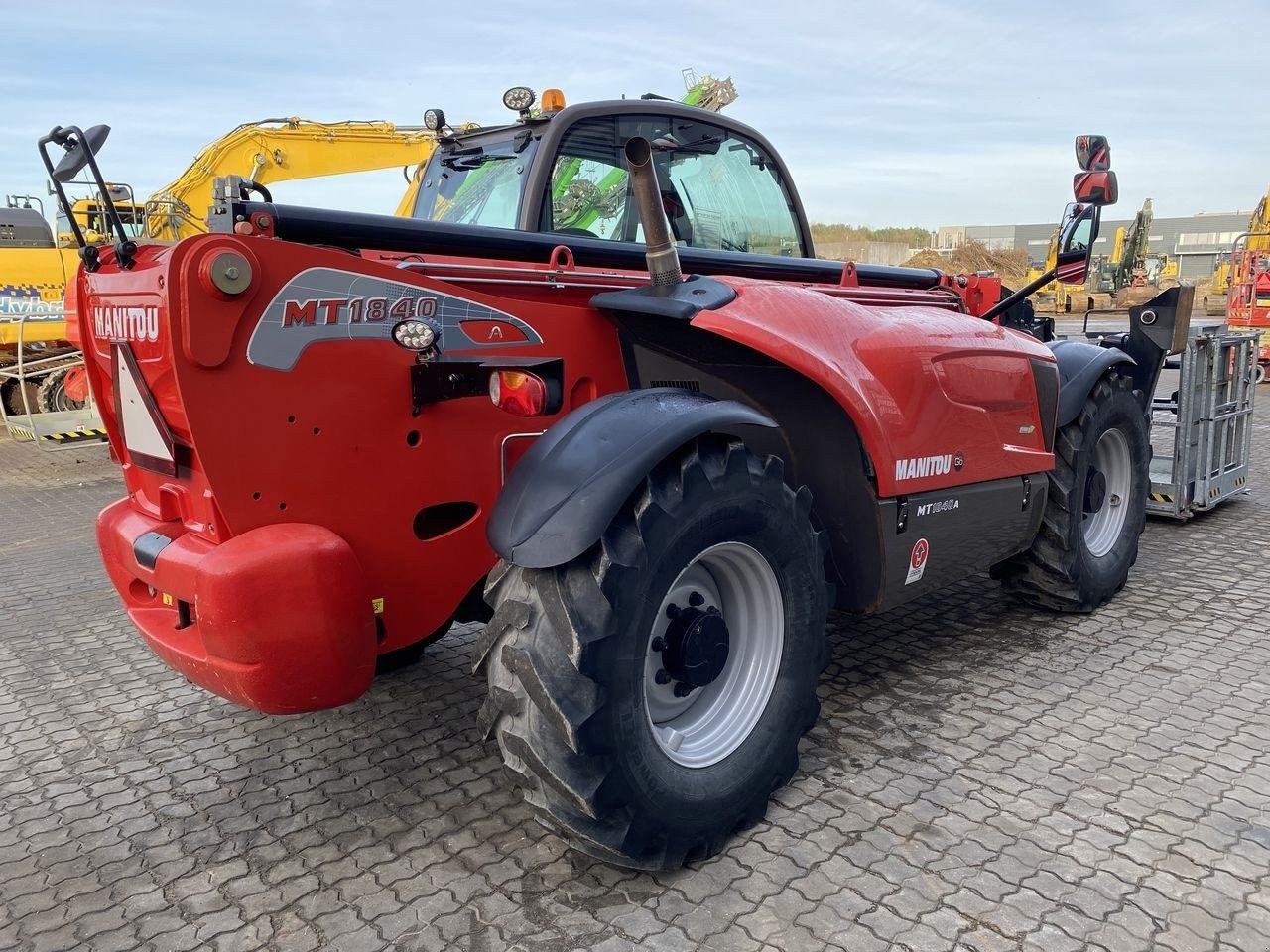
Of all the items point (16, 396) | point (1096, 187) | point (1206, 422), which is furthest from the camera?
point (16, 396)

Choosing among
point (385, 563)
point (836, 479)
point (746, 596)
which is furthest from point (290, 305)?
point (836, 479)

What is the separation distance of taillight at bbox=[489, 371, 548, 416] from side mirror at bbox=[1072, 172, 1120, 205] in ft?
8.79

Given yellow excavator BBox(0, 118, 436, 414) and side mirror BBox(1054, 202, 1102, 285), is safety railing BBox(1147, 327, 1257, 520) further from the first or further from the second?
yellow excavator BBox(0, 118, 436, 414)

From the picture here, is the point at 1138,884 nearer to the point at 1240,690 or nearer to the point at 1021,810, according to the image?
the point at 1021,810

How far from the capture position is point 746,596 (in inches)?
118

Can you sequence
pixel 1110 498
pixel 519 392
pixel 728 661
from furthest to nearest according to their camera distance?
pixel 1110 498 → pixel 728 661 → pixel 519 392

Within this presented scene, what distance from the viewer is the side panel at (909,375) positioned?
116 inches

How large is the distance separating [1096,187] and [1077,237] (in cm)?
21

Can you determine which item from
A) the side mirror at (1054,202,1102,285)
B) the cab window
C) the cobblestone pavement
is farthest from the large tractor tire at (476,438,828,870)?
the side mirror at (1054,202,1102,285)

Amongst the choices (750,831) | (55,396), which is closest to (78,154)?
(750,831)

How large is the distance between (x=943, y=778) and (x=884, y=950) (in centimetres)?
91

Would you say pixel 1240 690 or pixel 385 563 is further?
pixel 1240 690

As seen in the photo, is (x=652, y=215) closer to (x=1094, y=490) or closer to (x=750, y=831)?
(x=750, y=831)

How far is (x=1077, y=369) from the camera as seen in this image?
179 inches
